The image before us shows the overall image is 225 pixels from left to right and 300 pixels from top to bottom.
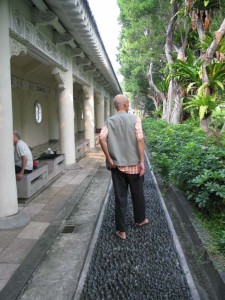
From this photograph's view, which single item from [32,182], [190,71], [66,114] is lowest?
[32,182]

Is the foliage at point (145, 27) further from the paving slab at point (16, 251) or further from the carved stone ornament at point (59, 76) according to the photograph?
the paving slab at point (16, 251)

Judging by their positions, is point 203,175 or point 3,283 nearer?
point 3,283

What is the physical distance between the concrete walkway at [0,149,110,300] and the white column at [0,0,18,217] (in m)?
0.30

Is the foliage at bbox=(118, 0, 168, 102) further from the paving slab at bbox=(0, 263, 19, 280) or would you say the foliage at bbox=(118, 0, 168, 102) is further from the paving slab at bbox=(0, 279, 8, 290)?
the paving slab at bbox=(0, 279, 8, 290)

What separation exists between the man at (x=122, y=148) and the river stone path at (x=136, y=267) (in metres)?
0.30

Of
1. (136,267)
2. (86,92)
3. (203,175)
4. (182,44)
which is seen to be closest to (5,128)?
(136,267)

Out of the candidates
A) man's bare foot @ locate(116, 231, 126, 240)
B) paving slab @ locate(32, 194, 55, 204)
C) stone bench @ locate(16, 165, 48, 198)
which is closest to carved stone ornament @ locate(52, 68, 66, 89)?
stone bench @ locate(16, 165, 48, 198)

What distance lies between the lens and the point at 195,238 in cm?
396

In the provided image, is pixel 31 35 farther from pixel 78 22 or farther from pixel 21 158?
pixel 21 158

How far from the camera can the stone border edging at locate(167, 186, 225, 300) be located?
2.88 metres

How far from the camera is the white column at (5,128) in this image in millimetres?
4605

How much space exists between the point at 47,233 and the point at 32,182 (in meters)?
2.17

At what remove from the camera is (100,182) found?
797cm

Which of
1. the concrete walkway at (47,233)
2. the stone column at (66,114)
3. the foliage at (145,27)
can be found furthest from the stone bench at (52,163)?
the foliage at (145,27)
